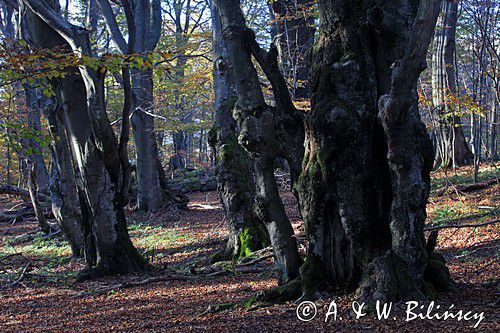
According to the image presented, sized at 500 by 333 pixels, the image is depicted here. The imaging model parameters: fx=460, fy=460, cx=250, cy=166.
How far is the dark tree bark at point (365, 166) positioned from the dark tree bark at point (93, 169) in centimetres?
442

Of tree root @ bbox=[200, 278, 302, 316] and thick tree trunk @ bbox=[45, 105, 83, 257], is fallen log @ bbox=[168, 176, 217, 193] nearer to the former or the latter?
thick tree trunk @ bbox=[45, 105, 83, 257]

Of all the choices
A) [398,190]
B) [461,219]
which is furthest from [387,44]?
[461,219]

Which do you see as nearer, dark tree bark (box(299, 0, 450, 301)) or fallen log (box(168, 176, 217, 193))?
dark tree bark (box(299, 0, 450, 301))

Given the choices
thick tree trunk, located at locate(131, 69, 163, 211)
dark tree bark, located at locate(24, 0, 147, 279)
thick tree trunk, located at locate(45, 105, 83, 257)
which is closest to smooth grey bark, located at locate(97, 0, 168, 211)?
thick tree trunk, located at locate(131, 69, 163, 211)

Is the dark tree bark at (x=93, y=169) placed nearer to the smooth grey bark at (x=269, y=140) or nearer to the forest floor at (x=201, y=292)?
the forest floor at (x=201, y=292)

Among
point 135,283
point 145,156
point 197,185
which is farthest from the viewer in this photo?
point 197,185

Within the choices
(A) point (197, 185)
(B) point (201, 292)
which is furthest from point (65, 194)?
(A) point (197, 185)

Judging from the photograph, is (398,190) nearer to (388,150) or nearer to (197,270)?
(388,150)

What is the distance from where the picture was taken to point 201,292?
20.9ft

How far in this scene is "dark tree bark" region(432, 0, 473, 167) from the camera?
14305mm
